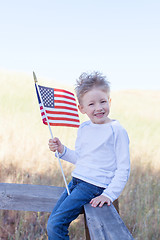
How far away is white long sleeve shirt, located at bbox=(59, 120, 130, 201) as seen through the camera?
1.85 metres

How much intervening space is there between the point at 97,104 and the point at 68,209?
0.75 metres

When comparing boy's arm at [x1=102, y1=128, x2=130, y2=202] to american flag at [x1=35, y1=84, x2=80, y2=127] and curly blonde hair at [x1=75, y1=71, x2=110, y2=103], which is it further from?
american flag at [x1=35, y1=84, x2=80, y2=127]

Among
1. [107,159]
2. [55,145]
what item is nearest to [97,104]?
[107,159]

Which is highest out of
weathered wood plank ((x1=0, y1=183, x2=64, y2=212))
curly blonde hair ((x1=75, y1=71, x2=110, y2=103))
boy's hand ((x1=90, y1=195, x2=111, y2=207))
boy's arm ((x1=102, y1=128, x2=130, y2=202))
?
curly blonde hair ((x1=75, y1=71, x2=110, y2=103))

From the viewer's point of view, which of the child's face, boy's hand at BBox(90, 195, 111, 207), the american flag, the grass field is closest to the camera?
boy's hand at BBox(90, 195, 111, 207)

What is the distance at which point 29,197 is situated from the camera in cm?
235

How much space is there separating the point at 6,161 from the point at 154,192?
254cm

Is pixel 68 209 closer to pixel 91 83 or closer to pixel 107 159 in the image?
pixel 107 159

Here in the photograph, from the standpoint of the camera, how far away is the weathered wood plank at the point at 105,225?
1.38 meters

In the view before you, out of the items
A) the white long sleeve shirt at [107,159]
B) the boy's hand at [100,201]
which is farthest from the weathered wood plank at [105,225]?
the white long sleeve shirt at [107,159]

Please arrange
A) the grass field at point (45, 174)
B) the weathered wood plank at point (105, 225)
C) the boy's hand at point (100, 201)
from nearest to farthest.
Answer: the weathered wood plank at point (105, 225) < the boy's hand at point (100, 201) < the grass field at point (45, 174)

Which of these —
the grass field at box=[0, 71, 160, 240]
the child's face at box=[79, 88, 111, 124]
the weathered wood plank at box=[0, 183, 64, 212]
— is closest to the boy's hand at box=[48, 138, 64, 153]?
the weathered wood plank at box=[0, 183, 64, 212]

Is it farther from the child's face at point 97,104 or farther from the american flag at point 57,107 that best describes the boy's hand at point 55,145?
the child's face at point 97,104

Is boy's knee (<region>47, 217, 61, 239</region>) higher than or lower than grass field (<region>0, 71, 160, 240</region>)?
higher
